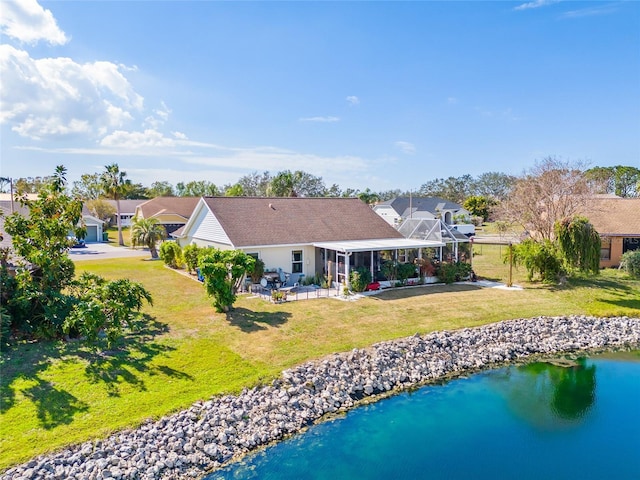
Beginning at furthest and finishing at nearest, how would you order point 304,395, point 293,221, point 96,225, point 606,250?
point 96,225
point 606,250
point 293,221
point 304,395

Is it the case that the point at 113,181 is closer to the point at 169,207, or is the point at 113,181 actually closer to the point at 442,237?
the point at 169,207

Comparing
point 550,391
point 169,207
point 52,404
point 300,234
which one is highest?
point 169,207

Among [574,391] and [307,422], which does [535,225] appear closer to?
[574,391]

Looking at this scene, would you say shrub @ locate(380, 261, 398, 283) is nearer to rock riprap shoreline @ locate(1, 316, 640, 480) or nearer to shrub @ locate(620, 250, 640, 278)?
rock riprap shoreline @ locate(1, 316, 640, 480)

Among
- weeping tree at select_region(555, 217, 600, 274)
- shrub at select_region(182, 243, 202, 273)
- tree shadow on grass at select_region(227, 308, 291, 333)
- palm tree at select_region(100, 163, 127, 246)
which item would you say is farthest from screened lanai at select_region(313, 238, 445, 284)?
palm tree at select_region(100, 163, 127, 246)

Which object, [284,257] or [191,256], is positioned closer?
[284,257]

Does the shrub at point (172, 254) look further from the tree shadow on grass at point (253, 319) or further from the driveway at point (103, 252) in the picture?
the tree shadow on grass at point (253, 319)

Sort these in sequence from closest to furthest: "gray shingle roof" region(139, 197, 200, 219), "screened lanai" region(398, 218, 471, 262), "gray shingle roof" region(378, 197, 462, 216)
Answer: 1. "screened lanai" region(398, 218, 471, 262)
2. "gray shingle roof" region(139, 197, 200, 219)
3. "gray shingle roof" region(378, 197, 462, 216)

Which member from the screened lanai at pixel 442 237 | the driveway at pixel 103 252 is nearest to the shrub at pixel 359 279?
the screened lanai at pixel 442 237

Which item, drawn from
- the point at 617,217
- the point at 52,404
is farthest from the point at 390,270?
the point at 617,217
